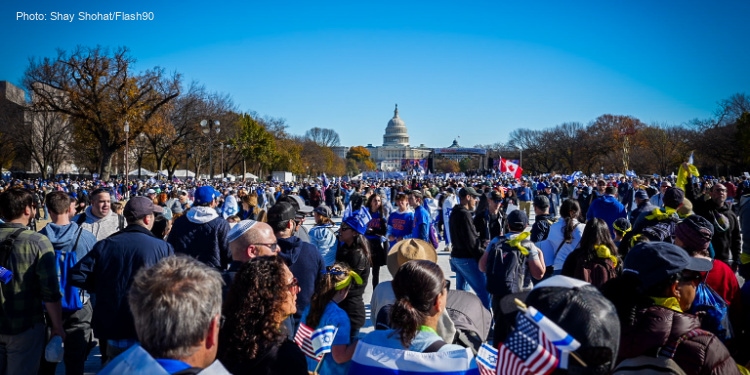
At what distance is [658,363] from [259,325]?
1.70 metres

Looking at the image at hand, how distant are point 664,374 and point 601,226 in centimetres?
251

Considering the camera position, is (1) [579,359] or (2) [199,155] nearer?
(1) [579,359]

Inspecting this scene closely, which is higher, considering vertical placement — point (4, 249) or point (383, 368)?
point (4, 249)

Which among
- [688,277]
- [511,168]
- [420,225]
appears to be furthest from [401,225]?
[511,168]

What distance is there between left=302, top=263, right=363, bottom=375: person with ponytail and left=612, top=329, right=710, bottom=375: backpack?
1480 mm

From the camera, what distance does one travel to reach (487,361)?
2.46 metres

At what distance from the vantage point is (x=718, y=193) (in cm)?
716

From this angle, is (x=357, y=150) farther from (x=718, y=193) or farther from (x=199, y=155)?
(x=718, y=193)

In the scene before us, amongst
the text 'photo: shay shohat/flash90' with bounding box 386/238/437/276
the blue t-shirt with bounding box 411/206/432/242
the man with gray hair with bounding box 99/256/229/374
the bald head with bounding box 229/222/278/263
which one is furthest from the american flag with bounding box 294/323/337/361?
the blue t-shirt with bounding box 411/206/432/242

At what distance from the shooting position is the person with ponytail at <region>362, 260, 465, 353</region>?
7.95 ft

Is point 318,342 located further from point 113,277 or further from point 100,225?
point 100,225

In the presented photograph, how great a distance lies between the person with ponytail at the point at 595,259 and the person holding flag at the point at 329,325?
6.22 ft

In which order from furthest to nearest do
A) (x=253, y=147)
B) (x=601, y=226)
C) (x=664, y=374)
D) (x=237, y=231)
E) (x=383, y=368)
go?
1. (x=253, y=147)
2. (x=601, y=226)
3. (x=237, y=231)
4. (x=383, y=368)
5. (x=664, y=374)

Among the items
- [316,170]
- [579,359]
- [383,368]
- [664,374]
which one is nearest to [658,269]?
[664,374]
